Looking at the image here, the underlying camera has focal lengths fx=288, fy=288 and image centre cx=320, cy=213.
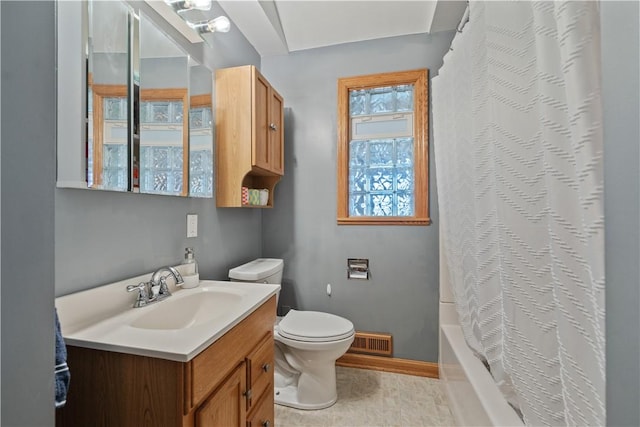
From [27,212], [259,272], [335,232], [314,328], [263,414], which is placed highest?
[27,212]

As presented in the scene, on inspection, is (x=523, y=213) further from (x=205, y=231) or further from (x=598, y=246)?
(x=205, y=231)

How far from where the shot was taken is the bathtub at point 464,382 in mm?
1068

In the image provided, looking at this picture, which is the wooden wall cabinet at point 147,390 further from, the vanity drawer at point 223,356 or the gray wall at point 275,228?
the gray wall at point 275,228

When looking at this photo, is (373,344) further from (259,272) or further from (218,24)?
(218,24)

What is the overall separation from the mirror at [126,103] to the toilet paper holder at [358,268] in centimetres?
119

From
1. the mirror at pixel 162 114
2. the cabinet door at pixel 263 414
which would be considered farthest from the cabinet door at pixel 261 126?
the cabinet door at pixel 263 414

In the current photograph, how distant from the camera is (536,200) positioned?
738mm

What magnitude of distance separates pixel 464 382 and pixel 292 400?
956 mm

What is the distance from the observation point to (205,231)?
63.8 inches

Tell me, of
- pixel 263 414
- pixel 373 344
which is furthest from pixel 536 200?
pixel 373 344

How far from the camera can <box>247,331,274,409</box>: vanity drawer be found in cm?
108

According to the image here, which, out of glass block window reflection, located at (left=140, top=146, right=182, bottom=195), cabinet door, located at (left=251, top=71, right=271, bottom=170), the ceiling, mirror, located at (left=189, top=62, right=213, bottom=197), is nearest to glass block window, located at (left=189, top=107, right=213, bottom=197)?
mirror, located at (left=189, top=62, right=213, bottom=197)

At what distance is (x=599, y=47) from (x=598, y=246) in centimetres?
36

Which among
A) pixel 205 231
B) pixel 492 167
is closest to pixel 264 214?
pixel 205 231
